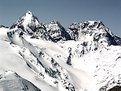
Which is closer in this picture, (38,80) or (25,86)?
(25,86)

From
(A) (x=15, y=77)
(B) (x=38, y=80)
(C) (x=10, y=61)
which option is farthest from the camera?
(C) (x=10, y=61)

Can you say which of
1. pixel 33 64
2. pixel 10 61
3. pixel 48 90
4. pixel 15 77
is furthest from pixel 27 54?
pixel 15 77

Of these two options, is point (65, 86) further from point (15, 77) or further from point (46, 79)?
point (15, 77)

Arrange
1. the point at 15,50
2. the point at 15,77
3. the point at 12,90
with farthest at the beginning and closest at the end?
the point at 15,50 → the point at 15,77 → the point at 12,90

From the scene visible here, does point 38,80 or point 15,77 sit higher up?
point 15,77

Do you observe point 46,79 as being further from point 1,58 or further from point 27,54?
point 27,54

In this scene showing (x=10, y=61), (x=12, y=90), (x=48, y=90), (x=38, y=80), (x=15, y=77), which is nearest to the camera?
(x=12, y=90)

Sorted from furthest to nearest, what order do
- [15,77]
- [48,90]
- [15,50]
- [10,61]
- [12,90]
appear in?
1. [15,50]
2. [10,61]
3. [48,90]
4. [15,77]
5. [12,90]

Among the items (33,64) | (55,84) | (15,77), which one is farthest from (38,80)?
(15,77)

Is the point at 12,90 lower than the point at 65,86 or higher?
higher
